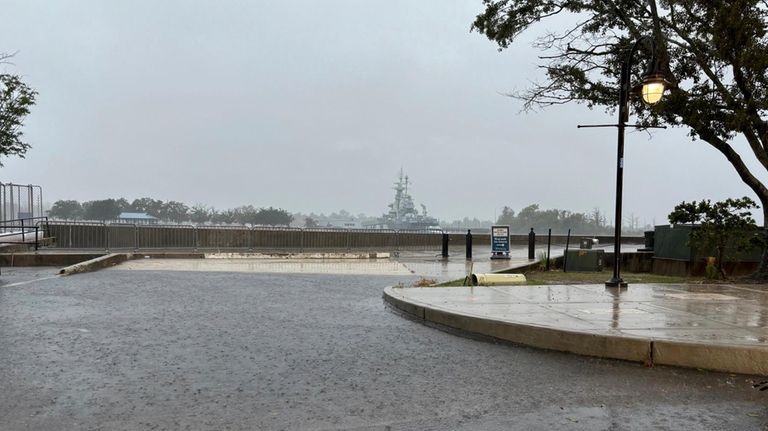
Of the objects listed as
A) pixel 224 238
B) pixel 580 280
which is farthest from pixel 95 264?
pixel 580 280

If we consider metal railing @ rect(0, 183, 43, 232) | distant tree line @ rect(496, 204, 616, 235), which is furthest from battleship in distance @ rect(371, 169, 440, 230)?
metal railing @ rect(0, 183, 43, 232)

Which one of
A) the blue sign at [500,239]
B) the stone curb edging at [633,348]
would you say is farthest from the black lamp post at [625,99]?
the blue sign at [500,239]

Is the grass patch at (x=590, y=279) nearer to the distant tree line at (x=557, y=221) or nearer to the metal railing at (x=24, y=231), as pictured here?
the metal railing at (x=24, y=231)

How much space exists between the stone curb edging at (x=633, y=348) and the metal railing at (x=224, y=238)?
1855 cm

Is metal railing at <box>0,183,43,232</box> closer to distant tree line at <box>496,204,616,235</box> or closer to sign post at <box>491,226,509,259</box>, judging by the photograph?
sign post at <box>491,226,509,259</box>

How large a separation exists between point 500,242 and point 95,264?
1374 cm

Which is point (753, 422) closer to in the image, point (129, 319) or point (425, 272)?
point (129, 319)

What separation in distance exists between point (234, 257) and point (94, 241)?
7.20m

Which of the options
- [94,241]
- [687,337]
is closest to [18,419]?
[687,337]

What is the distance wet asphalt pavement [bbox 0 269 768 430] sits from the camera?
14.3ft

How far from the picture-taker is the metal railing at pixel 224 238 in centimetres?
2284

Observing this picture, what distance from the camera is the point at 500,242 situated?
68.9 feet

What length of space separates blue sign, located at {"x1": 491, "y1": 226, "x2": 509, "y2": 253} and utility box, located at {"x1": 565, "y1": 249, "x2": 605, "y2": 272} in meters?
4.06

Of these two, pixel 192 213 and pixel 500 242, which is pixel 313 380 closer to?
pixel 500 242
